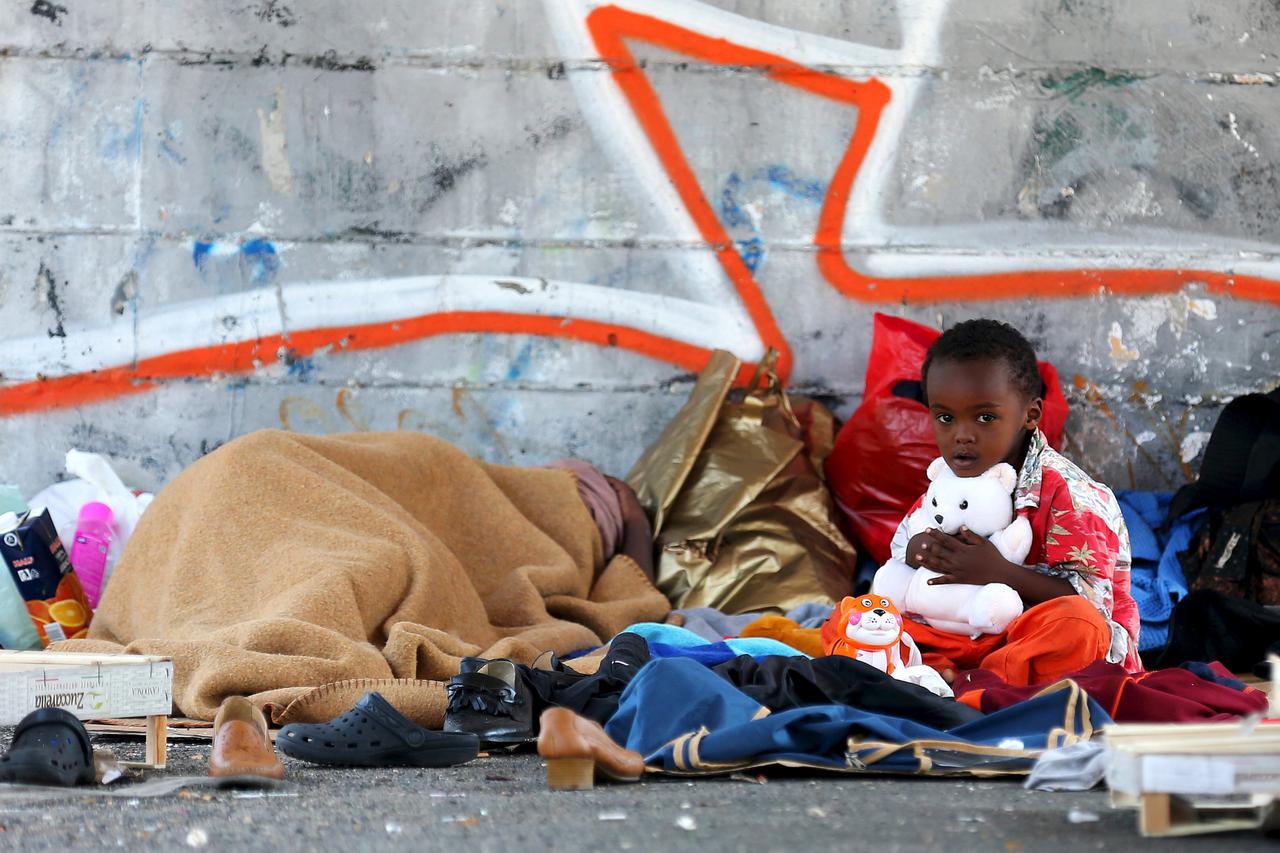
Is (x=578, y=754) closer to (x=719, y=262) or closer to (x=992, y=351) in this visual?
(x=992, y=351)

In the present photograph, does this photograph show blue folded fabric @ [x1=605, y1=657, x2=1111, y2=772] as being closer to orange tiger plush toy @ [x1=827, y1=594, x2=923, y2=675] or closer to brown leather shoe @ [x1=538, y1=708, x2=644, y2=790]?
brown leather shoe @ [x1=538, y1=708, x2=644, y2=790]

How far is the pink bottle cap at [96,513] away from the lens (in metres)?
4.45

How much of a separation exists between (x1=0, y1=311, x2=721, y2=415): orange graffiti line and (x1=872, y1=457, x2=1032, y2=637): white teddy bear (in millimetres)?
1838

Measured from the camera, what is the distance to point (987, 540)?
3084 millimetres

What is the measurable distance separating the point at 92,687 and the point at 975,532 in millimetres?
1780

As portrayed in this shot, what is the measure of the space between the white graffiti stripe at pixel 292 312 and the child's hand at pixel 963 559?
2.03 meters

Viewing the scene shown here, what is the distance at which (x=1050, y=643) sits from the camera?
114 inches

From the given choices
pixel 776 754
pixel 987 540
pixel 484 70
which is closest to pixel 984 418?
pixel 987 540

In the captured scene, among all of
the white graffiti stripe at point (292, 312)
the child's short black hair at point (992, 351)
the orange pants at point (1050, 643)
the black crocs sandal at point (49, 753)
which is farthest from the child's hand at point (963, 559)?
the white graffiti stripe at point (292, 312)

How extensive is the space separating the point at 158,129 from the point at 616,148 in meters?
1.54

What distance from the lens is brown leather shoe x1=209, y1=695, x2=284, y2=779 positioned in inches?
90.3

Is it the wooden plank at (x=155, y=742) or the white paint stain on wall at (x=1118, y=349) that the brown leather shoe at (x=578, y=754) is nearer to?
the wooden plank at (x=155, y=742)

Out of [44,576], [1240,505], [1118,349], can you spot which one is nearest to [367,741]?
[44,576]

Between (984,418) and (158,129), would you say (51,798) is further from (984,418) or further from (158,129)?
(158,129)
